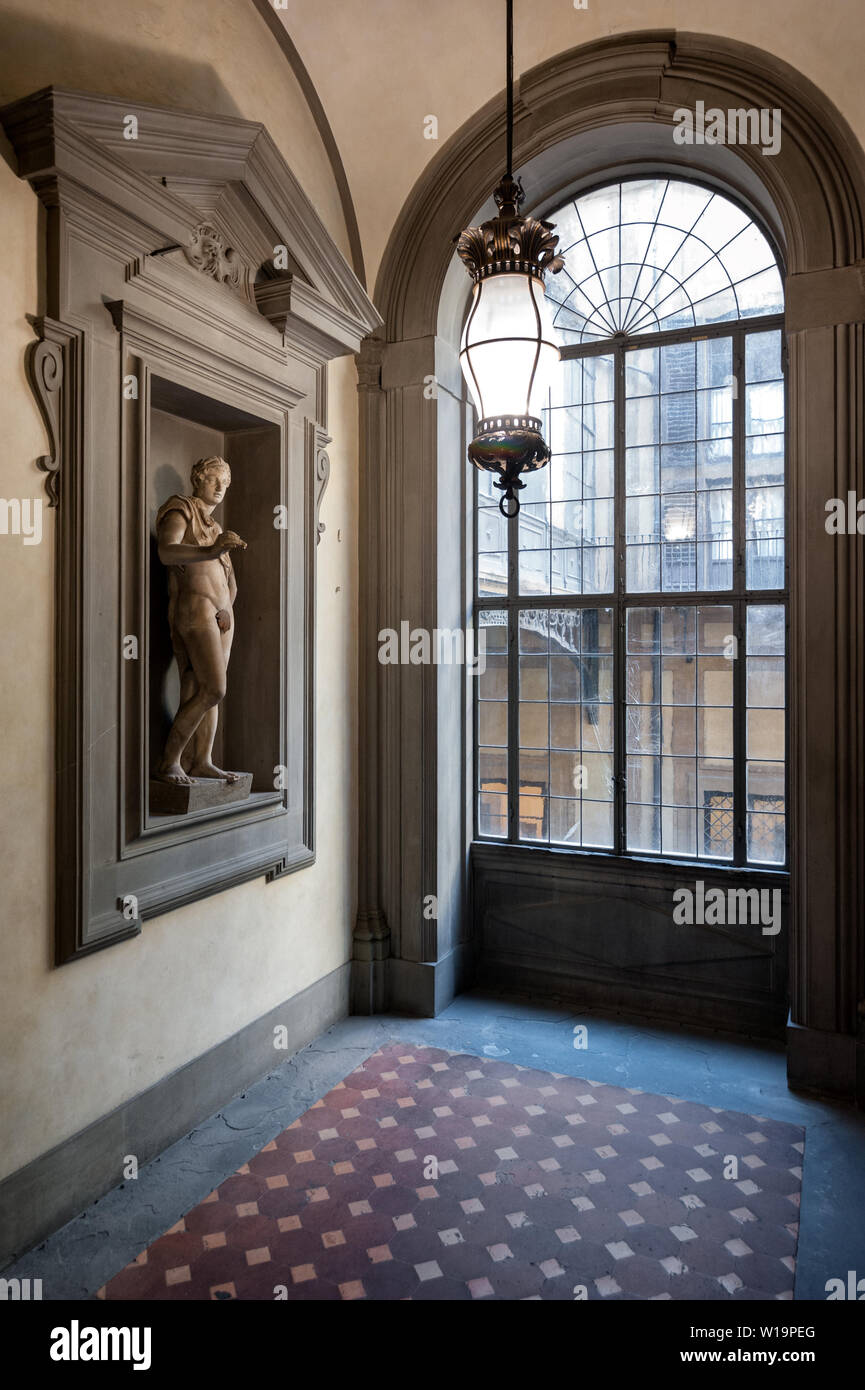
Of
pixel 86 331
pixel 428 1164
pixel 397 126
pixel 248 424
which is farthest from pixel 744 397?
pixel 428 1164

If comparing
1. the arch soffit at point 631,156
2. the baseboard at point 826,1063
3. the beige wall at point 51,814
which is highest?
the arch soffit at point 631,156

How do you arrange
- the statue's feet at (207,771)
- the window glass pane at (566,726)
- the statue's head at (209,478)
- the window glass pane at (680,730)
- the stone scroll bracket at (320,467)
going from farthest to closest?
the window glass pane at (566,726) < the window glass pane at (680,730) < the stone scroll bracket at (320,467) < the statue's feet at (207,771) < the statue's head at (209,478)

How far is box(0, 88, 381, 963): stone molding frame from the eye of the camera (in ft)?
10.4

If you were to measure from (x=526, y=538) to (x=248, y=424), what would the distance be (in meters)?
2.01

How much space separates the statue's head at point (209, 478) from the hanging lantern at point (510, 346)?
5.54ft

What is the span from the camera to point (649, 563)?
208 inches

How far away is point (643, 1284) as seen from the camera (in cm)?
289

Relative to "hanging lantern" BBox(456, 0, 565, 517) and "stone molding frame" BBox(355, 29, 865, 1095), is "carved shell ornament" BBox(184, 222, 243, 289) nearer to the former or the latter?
"stone molding frame" BBox(355, 29, 865, 1095)

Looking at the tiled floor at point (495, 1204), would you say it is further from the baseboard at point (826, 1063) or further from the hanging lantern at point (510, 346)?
the hanging lantern at point (510, 346)

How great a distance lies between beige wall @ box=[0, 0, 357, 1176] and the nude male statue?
697mm

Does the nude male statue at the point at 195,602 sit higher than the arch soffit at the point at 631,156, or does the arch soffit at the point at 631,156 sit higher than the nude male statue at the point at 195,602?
the arch soffit at the point at 631,156

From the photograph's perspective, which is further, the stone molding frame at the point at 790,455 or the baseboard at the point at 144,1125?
the stone molding frame at the point at 790,455

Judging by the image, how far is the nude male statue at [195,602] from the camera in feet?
12.5

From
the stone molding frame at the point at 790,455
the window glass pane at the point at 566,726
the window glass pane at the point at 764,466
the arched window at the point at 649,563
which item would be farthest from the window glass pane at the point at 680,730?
the stone molding frame at the point at 790,455
